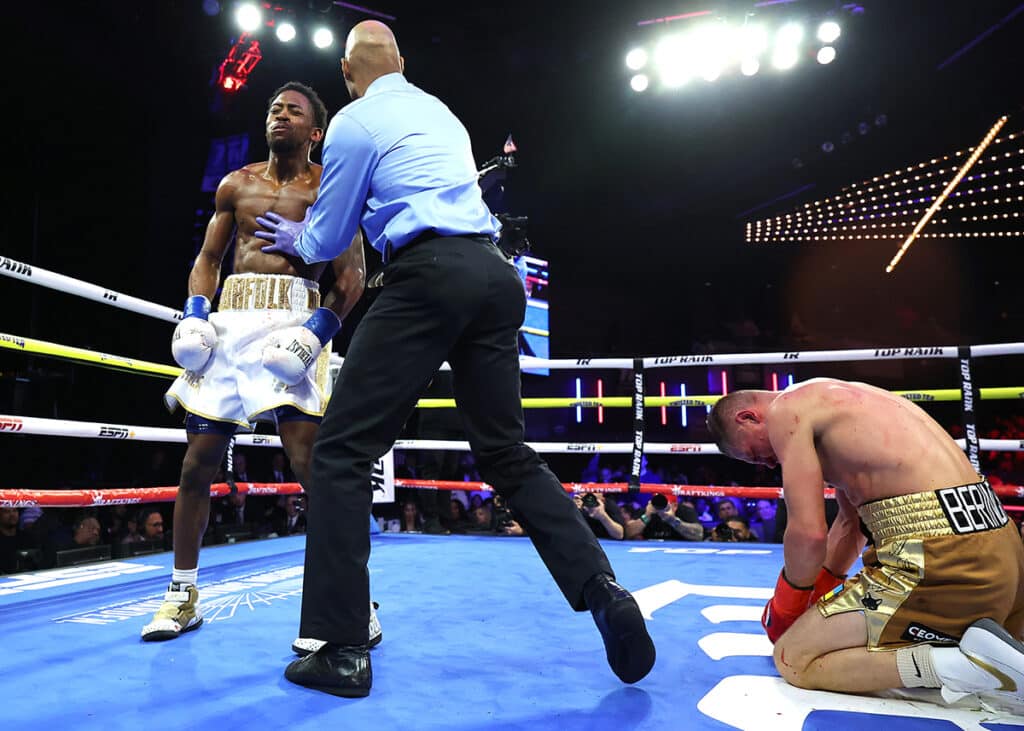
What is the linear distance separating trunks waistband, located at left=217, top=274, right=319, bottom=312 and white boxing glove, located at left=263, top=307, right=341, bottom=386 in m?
0.13

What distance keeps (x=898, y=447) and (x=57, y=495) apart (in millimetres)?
2574

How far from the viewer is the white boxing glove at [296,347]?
167 cm

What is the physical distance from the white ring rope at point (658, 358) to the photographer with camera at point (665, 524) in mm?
825

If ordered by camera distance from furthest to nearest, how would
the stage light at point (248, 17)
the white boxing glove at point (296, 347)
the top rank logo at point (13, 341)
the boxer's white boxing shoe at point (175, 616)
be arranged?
the stage light at point (248, 17)
the top rank logo at point (13, 341)
the white boxing glove at point (296, 347)
the boxer's white boxing shoe at point (175, 616)

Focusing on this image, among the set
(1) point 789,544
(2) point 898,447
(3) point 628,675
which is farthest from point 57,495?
(2) point 898,447

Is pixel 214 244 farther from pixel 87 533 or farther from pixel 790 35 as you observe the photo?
pixel 790 35

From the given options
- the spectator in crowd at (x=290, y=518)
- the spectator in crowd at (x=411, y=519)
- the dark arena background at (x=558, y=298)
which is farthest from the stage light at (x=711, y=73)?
the spectator in crowd at (x=290, y=518)

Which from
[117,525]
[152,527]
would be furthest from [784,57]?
[117,525]

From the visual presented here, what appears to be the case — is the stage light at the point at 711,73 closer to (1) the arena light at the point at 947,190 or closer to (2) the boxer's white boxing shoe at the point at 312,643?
(1) the arena light at the point at 947,190

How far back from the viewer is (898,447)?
1.40 metres

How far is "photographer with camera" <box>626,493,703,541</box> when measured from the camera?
379cm

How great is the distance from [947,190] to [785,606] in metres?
8.97

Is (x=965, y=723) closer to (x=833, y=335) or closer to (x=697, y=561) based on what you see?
(x=697, y=561)

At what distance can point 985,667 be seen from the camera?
114cm
